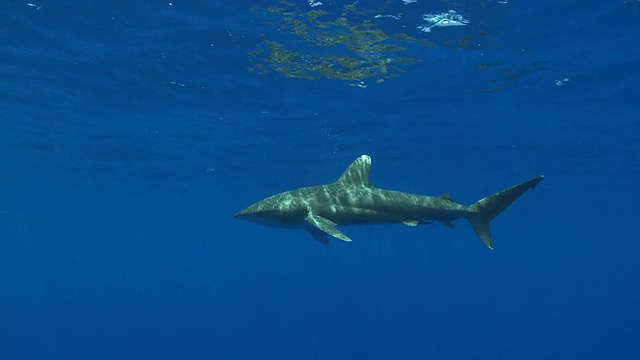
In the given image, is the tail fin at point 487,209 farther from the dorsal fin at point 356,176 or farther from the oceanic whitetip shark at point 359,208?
the dorsal fin at point 356,176

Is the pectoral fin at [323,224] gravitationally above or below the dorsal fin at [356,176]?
below

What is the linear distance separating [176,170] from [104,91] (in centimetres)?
1612

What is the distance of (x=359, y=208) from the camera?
962cm

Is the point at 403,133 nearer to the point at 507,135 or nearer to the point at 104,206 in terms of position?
the point at 507,135

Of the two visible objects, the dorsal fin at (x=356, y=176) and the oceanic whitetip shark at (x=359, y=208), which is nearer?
the oceanic whitetip shark at (x=359, y=208)

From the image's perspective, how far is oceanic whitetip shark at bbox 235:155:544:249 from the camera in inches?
365

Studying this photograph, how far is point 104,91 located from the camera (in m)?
20.7

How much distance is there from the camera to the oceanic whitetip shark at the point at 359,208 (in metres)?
9.28

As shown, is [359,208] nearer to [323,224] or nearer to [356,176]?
[356,176]

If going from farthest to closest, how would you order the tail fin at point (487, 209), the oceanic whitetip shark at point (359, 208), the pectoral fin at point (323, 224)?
the tail fin at point (487, 209) → the oceanic whitetip shark at point (359, 208) → the pectoral fin at point (323, 224)

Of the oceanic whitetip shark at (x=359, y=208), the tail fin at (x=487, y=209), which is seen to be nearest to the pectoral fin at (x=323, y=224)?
the oceanic whitetip shark at (x=359, y=208)

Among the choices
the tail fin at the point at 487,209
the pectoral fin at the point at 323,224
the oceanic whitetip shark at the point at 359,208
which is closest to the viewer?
the pectoral fin at the point at 323,224

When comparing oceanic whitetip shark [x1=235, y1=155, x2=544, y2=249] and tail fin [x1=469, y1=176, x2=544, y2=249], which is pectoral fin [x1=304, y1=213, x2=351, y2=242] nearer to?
oceanic whitetip shark [x1=235, y1=155, x2=544, y2=249]

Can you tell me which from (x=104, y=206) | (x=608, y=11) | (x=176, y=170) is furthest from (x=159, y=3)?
(x=104, y=206)
